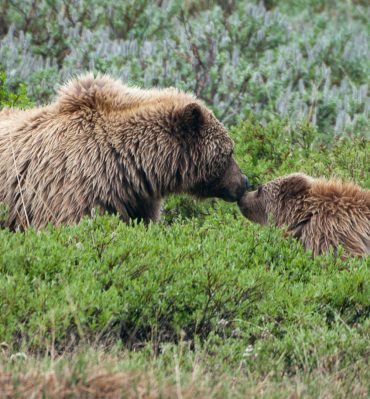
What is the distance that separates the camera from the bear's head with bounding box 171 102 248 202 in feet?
25.5

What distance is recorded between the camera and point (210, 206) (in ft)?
29.6

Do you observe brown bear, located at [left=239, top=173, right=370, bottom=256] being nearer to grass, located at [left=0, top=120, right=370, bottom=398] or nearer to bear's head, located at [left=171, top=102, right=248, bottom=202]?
bear's head, located at [left=171, top=102, right=248, bottom=202]

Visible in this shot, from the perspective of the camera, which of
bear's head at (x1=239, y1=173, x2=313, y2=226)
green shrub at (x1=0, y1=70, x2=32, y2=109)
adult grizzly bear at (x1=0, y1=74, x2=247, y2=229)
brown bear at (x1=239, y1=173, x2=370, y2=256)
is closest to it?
brown bear at (x1=239, y1=173, x2=370, y2=256)

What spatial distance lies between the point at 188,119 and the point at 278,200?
3.18 feet

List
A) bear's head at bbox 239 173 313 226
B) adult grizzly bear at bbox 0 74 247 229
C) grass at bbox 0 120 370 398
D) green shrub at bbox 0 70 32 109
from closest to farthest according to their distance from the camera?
grass at bbox 0 120 370 398 → adult grizzly bear at bbox 0 74 247 229 → bear's head at bbox 239 173 313 226 → green shrub at bbox 0 70 32 109

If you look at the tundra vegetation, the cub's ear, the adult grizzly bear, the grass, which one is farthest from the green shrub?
the grass

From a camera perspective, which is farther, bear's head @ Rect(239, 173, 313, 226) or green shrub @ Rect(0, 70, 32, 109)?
green shrub @ Rect(0, 70, 32, 109)

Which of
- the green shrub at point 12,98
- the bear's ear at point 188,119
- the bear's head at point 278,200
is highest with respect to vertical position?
the bear's ear at point 188,119

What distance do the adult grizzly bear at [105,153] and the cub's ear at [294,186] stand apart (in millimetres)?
570

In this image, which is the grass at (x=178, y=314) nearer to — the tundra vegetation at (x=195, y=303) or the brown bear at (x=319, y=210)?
the tundra vegetation at (x=195, y=303)

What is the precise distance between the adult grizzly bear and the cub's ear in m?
0.57

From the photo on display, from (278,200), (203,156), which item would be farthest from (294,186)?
(203,156)

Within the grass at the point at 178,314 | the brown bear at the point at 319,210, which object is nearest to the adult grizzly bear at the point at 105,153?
the brown bear at the point at 319,210

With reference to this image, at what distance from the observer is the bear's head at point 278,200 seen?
770 cm
